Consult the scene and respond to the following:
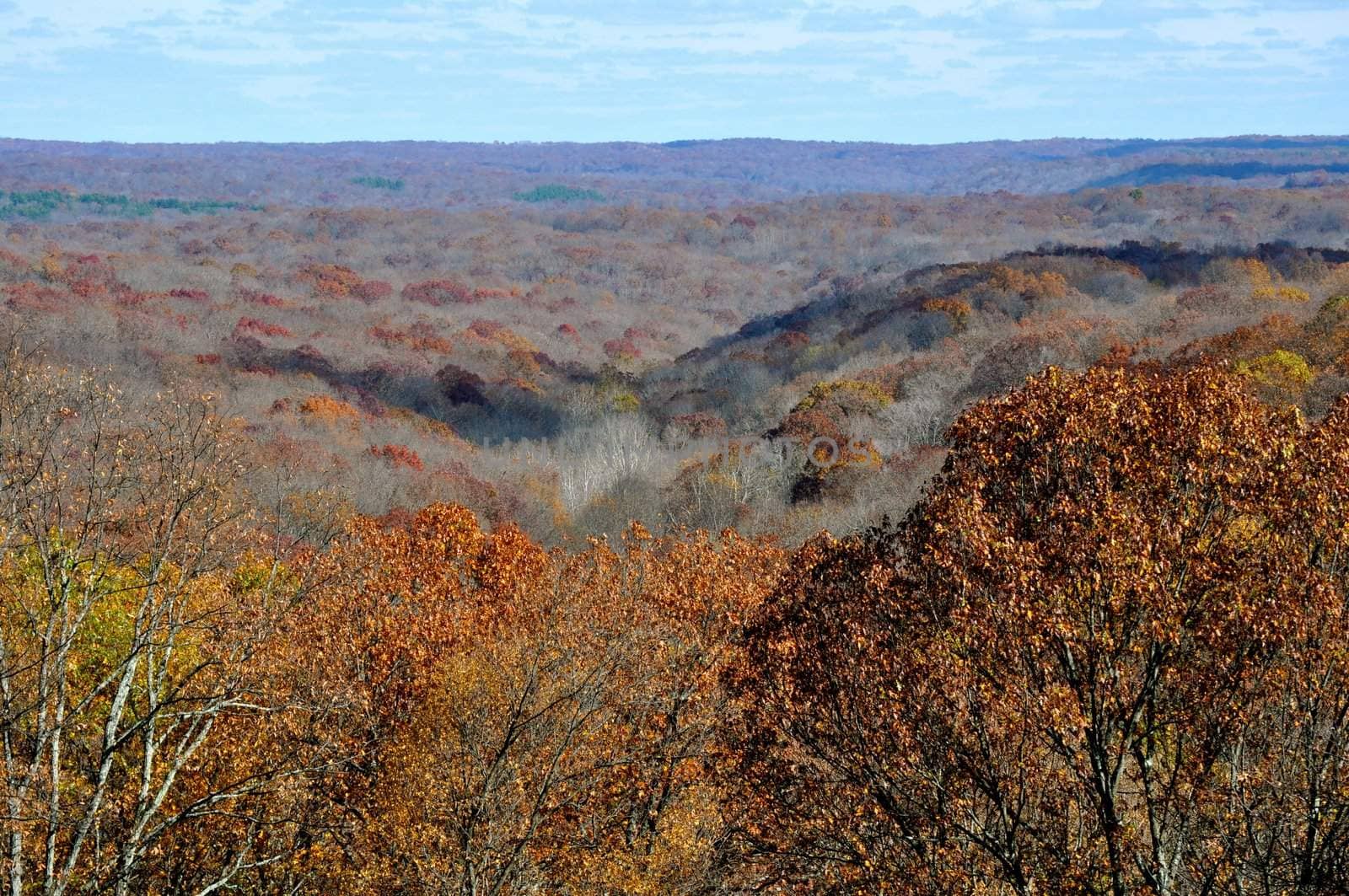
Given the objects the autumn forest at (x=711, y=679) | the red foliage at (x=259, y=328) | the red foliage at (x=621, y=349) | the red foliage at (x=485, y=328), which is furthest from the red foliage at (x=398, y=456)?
the red foliage at (x=621, y=349)

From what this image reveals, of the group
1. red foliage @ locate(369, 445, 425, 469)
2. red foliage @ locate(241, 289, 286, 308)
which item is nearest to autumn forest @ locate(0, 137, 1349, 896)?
red foliage @ locate(369, 445, 425, 469)

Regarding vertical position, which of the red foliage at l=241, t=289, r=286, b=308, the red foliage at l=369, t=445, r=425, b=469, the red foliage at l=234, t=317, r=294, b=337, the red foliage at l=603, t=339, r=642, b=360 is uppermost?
the red foliage at l=241, t=289, r=286, b=308

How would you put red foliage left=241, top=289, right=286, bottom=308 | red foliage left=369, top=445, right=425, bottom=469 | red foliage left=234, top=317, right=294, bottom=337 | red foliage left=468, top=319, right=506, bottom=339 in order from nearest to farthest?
red foliage left=369, top=445, right=425, bottom=469 < red foliage left=234, top=317, right=294, bottom=337 < red foliage left=468, top=319, right=506, bottom=339 < red foliage left=241, top=289, right=286, bottom=308

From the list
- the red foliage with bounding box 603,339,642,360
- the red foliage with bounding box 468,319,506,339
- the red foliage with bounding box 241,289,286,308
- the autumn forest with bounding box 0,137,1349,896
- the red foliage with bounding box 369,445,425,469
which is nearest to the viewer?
the autumn forest with bounding box 0,137,1349,896

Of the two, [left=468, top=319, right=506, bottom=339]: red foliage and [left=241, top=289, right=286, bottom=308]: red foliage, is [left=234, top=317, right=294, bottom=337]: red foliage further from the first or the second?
[left=468, top=319, right=506, bottom=339]: red foliage

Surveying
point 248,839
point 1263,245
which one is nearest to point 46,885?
point 248,839

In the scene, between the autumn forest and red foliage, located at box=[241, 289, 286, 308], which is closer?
the autumn forest

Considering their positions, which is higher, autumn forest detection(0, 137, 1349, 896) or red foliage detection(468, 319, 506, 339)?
autumn forest detection(0, 137, 1349, 896)

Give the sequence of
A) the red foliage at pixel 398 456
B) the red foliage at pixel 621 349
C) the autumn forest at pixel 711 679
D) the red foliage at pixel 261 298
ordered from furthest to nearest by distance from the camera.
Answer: the red foliage at pixel 621 349 < the red foliage at pixel 261 298 < the red foliage at pixel 398 456 < the autumn forest at pixel 711 679

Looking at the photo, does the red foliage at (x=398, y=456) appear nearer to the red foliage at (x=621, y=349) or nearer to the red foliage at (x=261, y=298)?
the red foliage at (x=621, y=349)

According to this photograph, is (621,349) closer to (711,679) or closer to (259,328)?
(259,328)

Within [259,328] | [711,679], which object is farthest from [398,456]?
[259,328]

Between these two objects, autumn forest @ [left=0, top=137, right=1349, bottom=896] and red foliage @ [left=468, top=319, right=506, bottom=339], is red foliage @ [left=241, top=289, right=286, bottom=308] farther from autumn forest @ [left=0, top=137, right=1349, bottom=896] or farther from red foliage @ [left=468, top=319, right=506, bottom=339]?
autumn forest @ [left=0, top=137, right=1349, bottom=896]
